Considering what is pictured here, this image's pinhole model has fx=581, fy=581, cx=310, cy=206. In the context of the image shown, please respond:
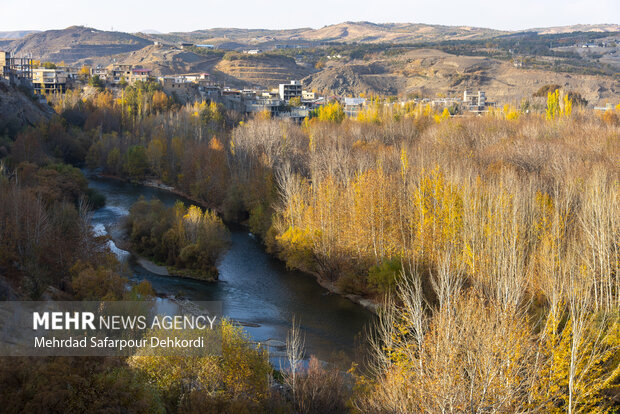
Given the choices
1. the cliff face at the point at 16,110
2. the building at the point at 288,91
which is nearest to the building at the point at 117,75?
the building at the point at 288,91

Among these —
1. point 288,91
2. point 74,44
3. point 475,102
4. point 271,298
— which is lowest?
point 271,298

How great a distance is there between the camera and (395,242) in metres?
20.6

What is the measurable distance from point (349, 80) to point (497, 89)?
2381 cm

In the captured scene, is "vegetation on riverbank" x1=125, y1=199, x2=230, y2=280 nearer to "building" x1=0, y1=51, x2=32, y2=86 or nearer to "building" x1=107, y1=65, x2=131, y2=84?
"building" x1=0, y1=51, x2=32, y2=86

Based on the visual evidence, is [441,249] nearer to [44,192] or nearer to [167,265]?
[167,265]

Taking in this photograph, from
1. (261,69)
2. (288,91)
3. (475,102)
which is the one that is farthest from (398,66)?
(288,91)

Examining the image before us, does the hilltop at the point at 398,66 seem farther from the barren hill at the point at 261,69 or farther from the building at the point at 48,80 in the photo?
the building at the point at 48,80

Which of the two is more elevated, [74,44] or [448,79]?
[74,44]

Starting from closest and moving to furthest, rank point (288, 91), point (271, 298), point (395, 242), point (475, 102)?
point (395, 242) → point (271, 298) → point (475, 102) → point (288, 91)

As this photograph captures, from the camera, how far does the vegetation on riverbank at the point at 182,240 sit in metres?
23.1

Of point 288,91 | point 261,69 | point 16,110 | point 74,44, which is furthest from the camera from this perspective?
point 74,44

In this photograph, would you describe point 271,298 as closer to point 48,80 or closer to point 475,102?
point 48,80

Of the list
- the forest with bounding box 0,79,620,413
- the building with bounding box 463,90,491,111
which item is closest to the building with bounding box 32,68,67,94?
the forest with bounding box 0,79,620,413

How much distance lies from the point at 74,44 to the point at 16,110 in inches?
4349
